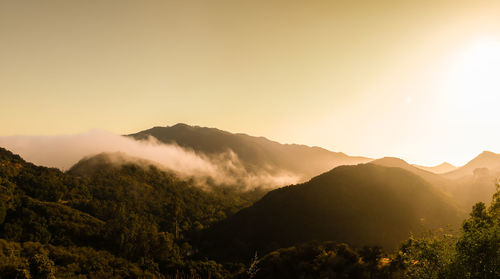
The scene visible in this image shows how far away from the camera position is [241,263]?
105375mm

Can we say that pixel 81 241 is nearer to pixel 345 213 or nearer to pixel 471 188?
pixel 345 213

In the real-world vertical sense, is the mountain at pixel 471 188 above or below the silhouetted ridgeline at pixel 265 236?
above

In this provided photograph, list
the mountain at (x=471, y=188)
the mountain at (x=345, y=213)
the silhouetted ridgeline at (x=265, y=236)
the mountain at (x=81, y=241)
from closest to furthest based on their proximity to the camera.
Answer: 1. the silhouetted ridgeline at (x=265, y=236)
2. the mountain at (x=81, y=241)
3. the mountain at (x=345, y=213)
4. the mountain at (x=471, y=188)

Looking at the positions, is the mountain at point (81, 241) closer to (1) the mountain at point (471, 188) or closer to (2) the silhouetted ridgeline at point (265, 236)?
(2) the silhouetted ridgeline at point (265, 236)

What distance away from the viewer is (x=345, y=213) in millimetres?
113438

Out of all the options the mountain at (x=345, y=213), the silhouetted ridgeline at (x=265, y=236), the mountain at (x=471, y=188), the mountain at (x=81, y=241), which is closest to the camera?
the silhouetted ridgeline at (x=265, y=236)

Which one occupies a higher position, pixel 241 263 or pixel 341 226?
pixel 341 226

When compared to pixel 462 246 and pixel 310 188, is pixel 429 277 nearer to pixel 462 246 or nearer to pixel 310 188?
pixel 462 246

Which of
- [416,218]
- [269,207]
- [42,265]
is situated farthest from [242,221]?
[42,265]

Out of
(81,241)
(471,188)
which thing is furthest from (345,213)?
(81,241)

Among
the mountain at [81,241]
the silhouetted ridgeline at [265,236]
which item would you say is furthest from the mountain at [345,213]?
the mountain at [81,241]

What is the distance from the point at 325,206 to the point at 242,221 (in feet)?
157

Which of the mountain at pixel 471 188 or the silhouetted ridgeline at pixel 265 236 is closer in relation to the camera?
the silhouetted ridgeline at pixel 265 236

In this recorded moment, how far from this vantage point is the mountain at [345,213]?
10269 centimetres
